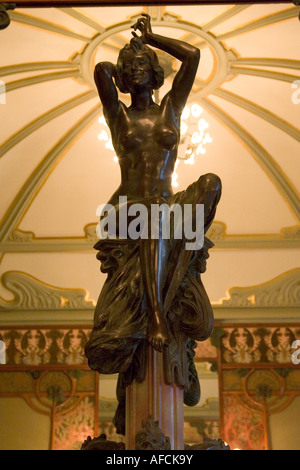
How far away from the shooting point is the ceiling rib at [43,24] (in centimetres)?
804

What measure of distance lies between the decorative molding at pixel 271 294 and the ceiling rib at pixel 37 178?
9.41 ft

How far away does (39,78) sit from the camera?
8938 mm

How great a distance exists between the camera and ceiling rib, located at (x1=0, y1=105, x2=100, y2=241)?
9.74 meters

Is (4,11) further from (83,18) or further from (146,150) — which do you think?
(83,18)

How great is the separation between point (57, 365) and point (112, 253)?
6.63 m

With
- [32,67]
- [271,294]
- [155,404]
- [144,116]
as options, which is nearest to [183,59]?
[144,116]

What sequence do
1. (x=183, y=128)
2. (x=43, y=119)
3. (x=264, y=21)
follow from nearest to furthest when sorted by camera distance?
(x=264, y=21), (x=183, y=128), (x=43, y=119)

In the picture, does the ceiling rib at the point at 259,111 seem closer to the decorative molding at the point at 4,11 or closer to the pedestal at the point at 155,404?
the decorative molding at the point at 4,11

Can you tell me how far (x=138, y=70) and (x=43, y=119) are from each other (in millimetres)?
5898

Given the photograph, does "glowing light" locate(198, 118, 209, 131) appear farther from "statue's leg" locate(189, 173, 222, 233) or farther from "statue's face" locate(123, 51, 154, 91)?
"statue's leg" locate(189, 173, 222, 233)

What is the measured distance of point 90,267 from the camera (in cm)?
1032

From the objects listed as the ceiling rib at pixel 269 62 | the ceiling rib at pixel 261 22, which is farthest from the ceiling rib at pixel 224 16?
the ceiling rib at pixel 269 62
